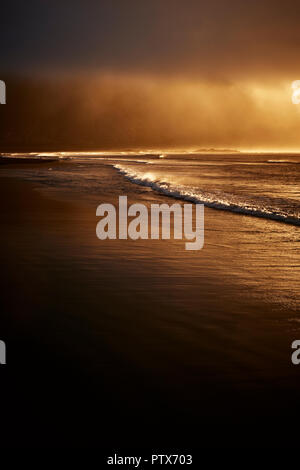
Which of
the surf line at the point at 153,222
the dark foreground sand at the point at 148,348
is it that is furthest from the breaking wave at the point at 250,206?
the dark foreground sand at the point at 148,348

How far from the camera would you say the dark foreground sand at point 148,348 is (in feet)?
12.6

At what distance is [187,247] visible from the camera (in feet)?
35.7

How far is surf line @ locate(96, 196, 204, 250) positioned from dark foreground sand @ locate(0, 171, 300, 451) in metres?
1.96

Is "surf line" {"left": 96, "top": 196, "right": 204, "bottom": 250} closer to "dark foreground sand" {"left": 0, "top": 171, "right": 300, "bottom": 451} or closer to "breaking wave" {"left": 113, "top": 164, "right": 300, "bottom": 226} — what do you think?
"breaking wave" {"left": 113, "top": 164, "right": 300, "bottom": 226}

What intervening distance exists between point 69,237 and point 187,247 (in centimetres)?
290

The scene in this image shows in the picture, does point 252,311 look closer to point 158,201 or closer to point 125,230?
point 125,230

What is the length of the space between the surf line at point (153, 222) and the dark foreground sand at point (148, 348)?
1.96 meters

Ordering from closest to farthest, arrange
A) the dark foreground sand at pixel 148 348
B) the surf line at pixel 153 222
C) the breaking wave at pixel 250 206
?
the dark foreground sand at pixel 148 348 → the surf line at pixel 153 222 → the breaking wave at pixel 250 206

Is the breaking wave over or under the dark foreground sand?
over

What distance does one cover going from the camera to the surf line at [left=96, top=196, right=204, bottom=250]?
39.9ft

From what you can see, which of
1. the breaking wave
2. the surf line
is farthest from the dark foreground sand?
the breaking wave

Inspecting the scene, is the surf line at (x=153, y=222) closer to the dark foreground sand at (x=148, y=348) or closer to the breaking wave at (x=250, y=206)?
the breaking wave at (x=250, y=206)

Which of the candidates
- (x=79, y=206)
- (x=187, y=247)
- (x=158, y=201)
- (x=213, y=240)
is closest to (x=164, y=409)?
(x=187, y=247)

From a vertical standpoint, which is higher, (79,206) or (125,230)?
(79,206)
